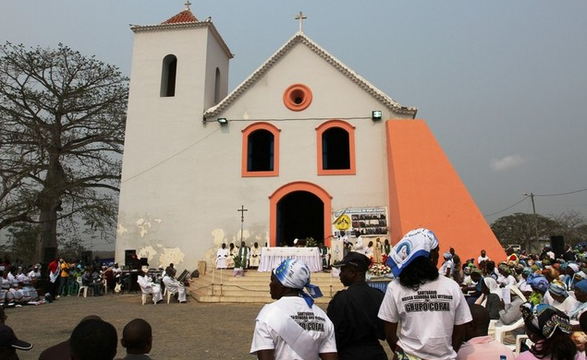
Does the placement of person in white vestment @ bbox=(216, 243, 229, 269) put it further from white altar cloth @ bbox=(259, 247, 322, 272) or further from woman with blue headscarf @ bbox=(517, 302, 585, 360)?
woman with blue headscarf @ bbox=(517, 302, 585, 360)

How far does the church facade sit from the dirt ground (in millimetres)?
4385

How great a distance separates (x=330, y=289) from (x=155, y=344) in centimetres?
713

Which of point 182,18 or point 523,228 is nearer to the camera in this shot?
point 182,18

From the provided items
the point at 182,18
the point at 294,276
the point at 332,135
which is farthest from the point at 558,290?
the point at 182,18

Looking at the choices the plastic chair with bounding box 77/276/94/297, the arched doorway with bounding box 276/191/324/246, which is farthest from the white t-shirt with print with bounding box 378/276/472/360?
the arched doorway with bounding box 276/191/324/246

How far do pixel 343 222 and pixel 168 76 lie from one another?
10.5m

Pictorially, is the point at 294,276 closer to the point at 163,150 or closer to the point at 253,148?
the point at 163,150

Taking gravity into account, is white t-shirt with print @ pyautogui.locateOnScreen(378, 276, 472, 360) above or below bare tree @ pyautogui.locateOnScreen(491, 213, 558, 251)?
below

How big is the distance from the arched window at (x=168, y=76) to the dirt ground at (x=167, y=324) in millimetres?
9649

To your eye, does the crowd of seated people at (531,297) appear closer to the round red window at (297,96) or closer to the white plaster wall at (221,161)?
the white plaster wall at (221,161)

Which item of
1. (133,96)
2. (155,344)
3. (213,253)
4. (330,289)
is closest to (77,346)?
(155,344)

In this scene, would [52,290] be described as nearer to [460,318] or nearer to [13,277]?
[13,277]

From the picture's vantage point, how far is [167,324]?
9.10 meters

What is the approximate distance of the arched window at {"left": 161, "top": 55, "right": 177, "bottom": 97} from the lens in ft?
63.2
